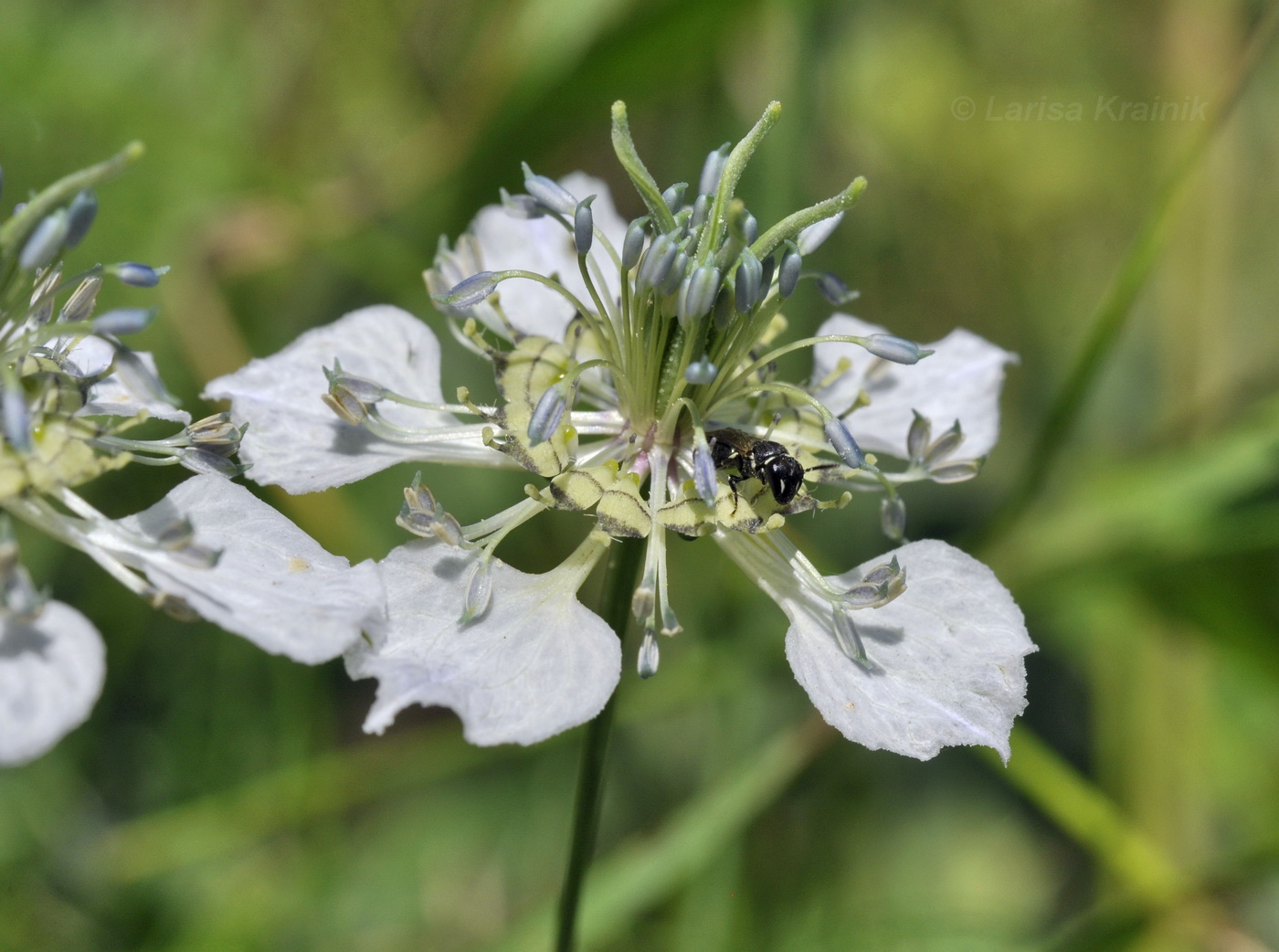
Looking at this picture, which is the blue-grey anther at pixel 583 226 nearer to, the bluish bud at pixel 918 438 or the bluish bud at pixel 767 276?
the bluish bud at pixel 767 276

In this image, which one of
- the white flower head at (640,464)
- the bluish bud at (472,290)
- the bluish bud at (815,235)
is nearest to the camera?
the white flower head at (640,464)

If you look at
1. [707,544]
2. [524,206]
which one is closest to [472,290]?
[524,206]

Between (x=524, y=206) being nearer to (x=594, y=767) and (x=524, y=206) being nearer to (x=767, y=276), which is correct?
(x=767, y=276)

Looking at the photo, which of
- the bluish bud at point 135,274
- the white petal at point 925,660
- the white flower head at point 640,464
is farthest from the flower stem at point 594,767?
the bluish bud at point 135,274

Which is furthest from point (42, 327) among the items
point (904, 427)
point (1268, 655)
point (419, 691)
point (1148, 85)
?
point (1148, 85)

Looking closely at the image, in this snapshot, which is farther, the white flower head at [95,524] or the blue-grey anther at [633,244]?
the blue-grey anther at [633,244]

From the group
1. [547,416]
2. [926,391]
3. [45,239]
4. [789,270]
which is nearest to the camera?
[45,239]

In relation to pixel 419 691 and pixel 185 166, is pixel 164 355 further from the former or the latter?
pixel 419 691

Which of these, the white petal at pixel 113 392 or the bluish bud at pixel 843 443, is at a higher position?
the white petal at pixel 113 392
